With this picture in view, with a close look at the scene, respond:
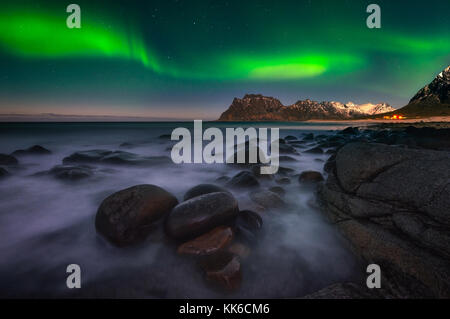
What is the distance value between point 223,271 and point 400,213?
99.2 inches

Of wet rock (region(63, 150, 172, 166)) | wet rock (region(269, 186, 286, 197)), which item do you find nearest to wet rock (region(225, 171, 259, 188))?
wet rock (region(269, 186, 286, 197))

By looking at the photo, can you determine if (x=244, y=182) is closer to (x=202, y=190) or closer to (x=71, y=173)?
(x=202, y=190)

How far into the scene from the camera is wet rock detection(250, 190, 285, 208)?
4382 millimetres

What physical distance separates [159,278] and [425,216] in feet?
11.5

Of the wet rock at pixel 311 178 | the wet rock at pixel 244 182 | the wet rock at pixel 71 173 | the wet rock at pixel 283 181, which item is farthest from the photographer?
the wet rock at pixel 71 173

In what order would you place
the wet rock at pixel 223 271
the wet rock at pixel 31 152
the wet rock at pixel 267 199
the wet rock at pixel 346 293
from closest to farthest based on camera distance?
the wet rock at pixel 346 293 < the wet rock at pixel 223 271 < the wet rock at pixel 267 199 < the wet rock at pixel 31 152

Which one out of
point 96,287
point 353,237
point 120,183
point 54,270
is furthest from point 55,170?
point 353,237

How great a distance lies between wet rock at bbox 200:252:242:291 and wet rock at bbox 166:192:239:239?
0.49m

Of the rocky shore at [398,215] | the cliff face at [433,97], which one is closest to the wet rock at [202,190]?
the rocky shore at [398,215]

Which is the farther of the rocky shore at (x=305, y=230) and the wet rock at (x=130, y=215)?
the wet rock at (x=130, y=215)

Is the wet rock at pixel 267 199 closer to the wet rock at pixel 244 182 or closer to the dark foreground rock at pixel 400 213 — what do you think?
the wet rock at pixel 244 182

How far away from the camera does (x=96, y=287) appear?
2.47 meters

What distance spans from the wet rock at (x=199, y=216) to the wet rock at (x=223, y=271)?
488mm

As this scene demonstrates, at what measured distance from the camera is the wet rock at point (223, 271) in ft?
7.82
